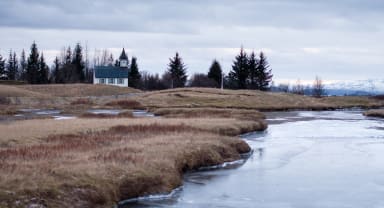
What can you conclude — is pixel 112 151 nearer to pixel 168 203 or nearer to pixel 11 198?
pixel 168 203

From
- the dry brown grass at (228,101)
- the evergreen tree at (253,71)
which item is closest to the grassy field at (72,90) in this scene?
the dry brown grass at (228,101)

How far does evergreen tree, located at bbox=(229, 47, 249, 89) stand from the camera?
120500 millimetres

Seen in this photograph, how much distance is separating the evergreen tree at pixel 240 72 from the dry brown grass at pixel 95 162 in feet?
296

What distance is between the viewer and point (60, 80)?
130 m

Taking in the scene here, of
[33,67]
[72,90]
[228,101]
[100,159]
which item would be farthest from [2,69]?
[100,159]

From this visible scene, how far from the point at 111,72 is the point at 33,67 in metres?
16.7

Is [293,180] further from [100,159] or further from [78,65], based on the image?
[78,65]

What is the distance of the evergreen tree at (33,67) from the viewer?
4887 inches

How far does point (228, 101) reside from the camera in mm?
83188

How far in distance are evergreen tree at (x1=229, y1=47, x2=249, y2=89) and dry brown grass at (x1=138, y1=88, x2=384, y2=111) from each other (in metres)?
22.3

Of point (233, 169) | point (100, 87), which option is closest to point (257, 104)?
point (100, 87)

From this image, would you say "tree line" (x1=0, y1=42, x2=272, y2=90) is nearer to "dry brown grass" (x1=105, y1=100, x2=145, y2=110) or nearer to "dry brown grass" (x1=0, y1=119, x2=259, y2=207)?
"dry brown grass" (x1=105, y1=100, x2=145, y2=110)

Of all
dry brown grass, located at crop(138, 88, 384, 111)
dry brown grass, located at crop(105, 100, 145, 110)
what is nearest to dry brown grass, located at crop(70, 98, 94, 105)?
A: dry brown grass, located at crop(105, 100, 145, 110)

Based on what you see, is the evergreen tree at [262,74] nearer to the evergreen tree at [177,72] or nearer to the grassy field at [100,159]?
the evergreen tree at [177,72]
